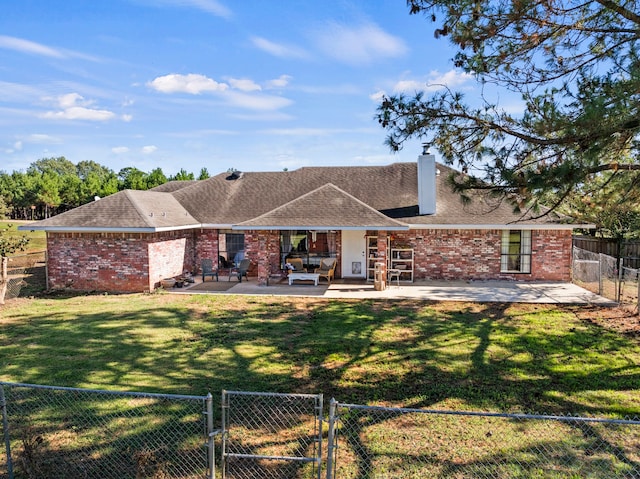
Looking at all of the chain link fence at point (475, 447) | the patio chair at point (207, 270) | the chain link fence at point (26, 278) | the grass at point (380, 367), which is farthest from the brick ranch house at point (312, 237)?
the chain link fence at point (475, 447)

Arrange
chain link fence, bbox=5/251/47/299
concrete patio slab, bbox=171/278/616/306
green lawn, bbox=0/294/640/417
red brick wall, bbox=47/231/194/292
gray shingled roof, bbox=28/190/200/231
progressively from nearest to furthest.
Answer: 1. green lawn, bbox=0/294/640/417
2. concrete patio slab, bbox=171/278/616/306
3. chain link fence, bbox=5/251/47/299
4. gray shingled roof, bbox=28/190/200/231
5. red brick wall, bbox=47/231/194/292

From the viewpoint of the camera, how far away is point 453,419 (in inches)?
262

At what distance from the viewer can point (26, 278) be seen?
65.2 ft

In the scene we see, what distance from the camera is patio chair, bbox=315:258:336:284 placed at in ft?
58.7

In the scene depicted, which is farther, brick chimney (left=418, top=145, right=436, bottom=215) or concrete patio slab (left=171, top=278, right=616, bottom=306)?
brick chimney (left=418, top=145, right=436, bottom=215)

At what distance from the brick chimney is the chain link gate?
1318 centimetres

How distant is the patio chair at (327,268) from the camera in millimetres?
17891

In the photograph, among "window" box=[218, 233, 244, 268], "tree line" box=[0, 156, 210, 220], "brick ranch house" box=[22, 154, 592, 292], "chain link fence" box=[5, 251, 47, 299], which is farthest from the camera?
"tree line" box=[0, 156, 210, 220]

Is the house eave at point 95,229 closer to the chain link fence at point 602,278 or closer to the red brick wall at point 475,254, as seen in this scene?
the red brick wall at point 475,254

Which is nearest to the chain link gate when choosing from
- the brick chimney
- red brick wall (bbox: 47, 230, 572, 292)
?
red brick wall (bbox: 47, 230, 572, 292)

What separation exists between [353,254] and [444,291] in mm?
4461

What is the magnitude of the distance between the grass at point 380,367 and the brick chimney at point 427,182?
5.92 metres

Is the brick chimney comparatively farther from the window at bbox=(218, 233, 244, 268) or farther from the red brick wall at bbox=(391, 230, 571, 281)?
the window at bbox=(218, 233, 244, 268)

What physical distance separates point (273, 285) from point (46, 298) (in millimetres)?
8334
